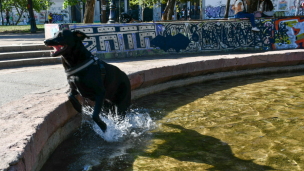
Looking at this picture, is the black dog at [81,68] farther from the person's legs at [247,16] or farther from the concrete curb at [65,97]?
the person's legs at [247,16]

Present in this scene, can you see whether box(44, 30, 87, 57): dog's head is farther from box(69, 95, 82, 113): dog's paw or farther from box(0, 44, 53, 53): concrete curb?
box(0, 44, 53, 53): concrete curb

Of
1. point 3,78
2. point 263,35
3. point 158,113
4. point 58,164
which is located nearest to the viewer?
point 58,164

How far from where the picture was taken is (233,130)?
4.79 m

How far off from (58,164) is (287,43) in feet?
36.8

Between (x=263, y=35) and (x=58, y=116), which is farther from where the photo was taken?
(x=263, y=35)

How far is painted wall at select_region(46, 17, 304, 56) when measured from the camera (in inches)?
391

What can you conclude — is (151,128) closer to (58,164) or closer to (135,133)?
(135,133)

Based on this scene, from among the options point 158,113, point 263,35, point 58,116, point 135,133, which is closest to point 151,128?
point 135,133

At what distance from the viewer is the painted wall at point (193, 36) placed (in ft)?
32.6

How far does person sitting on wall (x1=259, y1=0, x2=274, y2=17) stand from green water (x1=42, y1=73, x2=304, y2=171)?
23.5ft

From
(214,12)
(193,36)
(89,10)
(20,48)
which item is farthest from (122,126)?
(214,12)

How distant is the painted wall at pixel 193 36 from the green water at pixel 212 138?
3.69 meters

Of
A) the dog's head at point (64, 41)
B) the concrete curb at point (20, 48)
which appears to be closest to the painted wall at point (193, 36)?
the concrete curb at point (20, 48)

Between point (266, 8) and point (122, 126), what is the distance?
36.6ft
